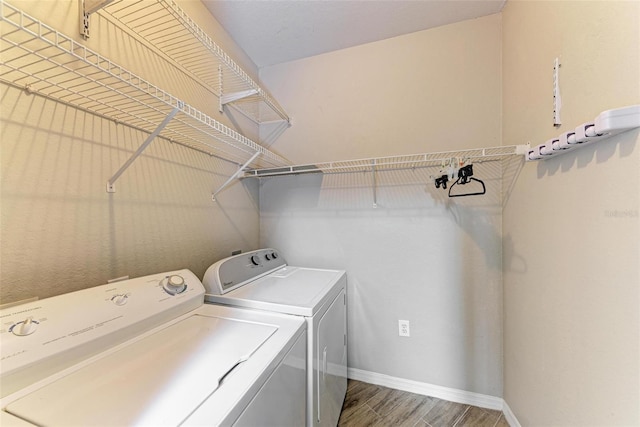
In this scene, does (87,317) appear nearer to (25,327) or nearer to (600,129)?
(25,327)

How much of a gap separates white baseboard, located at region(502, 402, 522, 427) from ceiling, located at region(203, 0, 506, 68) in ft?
8.72

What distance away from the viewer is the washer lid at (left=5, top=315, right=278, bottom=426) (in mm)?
518

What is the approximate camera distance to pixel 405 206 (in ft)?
5.74

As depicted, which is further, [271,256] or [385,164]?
[271,256]

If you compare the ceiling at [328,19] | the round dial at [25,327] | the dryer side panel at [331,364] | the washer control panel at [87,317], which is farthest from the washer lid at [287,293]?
the ceiling at [328,19]

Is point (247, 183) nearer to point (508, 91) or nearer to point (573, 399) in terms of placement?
point (508, 91)

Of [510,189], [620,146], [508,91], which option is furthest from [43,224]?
[508,91]

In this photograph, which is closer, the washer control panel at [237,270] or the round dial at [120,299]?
the round dial at [120,299]

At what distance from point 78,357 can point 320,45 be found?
2.30 metres

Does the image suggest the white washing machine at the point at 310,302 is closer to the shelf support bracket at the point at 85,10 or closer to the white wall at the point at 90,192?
the white wall at the point at 90,192

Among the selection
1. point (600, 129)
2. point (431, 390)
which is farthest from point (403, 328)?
point (600, 129)

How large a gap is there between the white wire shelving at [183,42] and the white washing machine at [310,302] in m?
1.14

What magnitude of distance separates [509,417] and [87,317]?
7.69 ft

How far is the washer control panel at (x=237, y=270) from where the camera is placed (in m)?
1.23
